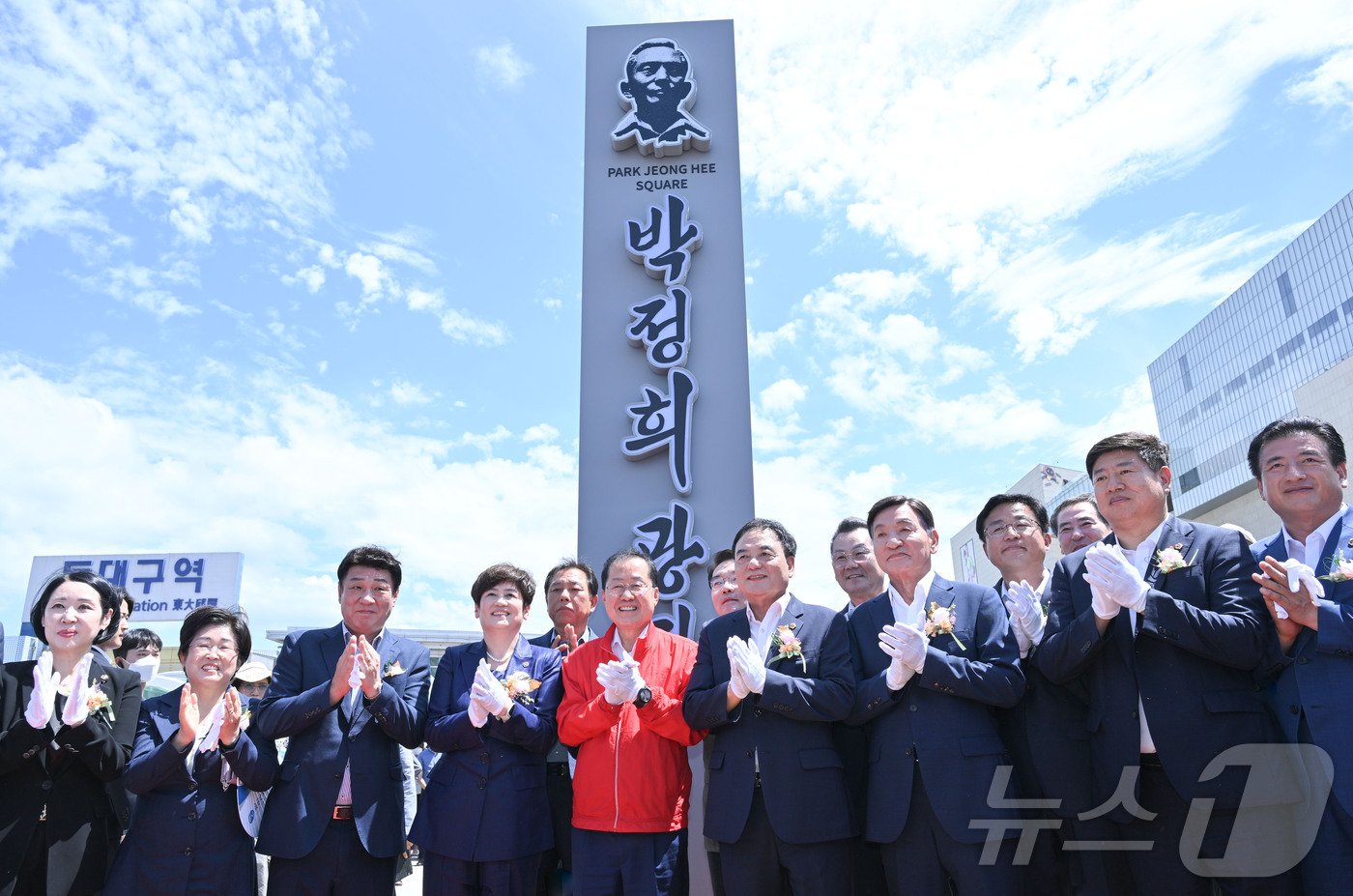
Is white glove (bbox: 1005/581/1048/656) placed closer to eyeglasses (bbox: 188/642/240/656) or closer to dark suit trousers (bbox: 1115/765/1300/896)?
dark suit trousers (bbox: 1115/765/1300/896)

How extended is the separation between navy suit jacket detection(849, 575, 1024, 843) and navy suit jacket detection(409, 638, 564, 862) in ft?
4.65

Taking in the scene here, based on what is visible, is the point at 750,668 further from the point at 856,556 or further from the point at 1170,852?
the point at 1170,852

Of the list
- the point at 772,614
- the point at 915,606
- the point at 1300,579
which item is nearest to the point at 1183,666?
the point at 1300,579

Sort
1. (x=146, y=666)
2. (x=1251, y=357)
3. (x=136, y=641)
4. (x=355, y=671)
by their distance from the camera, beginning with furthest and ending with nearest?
(x=1251, y=357), (x=146, y=666), (x=136, y=641), (x=355, y=671)

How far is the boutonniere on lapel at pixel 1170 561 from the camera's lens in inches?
122

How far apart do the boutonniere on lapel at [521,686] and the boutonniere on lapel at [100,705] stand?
1.75 metres

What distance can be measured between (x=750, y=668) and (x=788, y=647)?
282mm

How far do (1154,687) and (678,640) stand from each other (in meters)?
1.97

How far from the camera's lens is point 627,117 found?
27.7 feet

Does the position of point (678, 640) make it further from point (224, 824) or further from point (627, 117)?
point (627, 117)

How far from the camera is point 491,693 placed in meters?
3.50

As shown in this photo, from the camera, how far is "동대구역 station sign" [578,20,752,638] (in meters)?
7.47

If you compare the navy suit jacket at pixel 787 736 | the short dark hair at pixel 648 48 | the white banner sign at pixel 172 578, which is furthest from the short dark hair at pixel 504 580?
the white banner sign at pixel 172 578

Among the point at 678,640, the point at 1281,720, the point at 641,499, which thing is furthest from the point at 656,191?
the point at 1281,720
